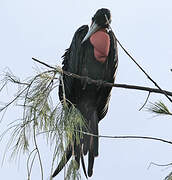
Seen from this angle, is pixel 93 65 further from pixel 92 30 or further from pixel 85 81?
pixel 85 81

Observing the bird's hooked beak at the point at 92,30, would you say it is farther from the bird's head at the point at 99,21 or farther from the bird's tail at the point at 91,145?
the bird's tail at the point at 91,145

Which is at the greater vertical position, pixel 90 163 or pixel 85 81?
pixel 85 81

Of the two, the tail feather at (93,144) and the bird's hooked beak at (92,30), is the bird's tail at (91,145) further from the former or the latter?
the bird's hooked beak at (92,30)

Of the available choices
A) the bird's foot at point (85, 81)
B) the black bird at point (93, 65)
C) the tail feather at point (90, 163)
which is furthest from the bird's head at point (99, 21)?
the tail feather at point (90, 163)

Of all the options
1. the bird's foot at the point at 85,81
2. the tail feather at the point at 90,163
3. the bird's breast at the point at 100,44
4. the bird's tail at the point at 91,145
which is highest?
the bird's breast at the point at 100,44

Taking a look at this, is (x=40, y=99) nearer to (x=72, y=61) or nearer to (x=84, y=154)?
(x=84, y=154)

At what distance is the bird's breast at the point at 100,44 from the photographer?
3246 mm

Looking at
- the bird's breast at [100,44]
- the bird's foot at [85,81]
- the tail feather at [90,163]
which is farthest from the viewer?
the bird's breast at [100,44]

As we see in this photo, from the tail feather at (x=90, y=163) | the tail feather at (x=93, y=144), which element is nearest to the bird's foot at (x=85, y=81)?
the tail feather at (x=93, y=144)

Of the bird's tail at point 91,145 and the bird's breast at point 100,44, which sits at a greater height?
the bird's breast at point 100,44

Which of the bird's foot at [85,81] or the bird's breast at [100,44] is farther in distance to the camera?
the bird's breast at [100,44]

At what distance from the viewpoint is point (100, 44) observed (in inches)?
128

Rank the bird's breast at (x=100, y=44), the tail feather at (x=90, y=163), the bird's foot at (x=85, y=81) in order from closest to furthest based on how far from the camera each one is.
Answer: the bird's foot at (x=85, y=81), the tail feather at (x=90, y=163), the bird's breast at (x=100, y=44)

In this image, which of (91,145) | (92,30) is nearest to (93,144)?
(91,145)
